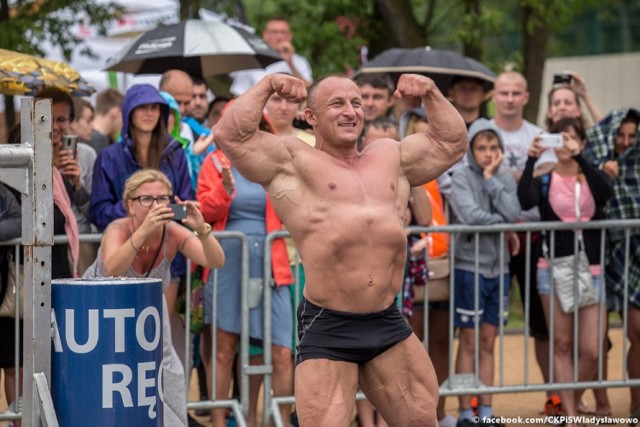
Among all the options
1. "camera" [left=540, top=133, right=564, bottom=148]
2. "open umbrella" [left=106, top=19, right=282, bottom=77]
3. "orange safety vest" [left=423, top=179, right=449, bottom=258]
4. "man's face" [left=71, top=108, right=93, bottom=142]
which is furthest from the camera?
"man's face" [left=71, top=108, right=93, bottom=142]

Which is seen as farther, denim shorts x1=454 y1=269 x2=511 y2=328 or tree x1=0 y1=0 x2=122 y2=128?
tree x1=0 y1=0 x2=122 y2=128

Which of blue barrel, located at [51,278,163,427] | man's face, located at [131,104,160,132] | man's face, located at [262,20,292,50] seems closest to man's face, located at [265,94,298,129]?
man's face, located at [131,104,160,132]

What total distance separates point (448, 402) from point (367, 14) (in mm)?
7612

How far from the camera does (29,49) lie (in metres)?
13.6

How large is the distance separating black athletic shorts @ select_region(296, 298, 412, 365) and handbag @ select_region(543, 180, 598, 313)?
315 cm

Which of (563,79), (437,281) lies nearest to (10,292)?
(437,281)

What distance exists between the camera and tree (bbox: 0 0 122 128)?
1358 centimetres

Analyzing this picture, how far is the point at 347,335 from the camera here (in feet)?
19.2

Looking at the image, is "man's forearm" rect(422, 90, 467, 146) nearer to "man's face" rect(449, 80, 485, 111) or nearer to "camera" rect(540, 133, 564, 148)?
"camera" rect(540, 133, 564, 148)

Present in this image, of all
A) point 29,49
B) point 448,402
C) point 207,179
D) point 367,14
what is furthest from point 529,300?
point 367,14

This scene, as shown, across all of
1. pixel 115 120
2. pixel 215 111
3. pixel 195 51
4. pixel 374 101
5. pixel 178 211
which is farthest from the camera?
pixel 115 120

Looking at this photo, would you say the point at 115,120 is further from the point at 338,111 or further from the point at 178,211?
the point at 338,111

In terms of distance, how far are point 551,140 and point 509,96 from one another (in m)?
1.02

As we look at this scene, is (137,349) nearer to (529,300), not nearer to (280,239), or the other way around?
(280,239)
